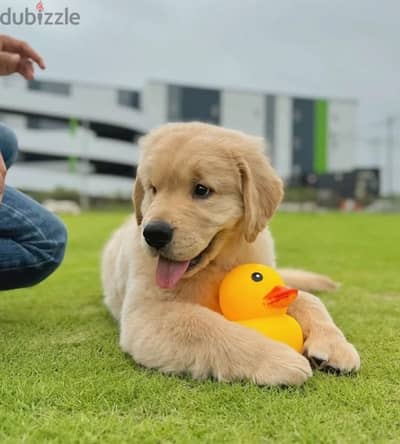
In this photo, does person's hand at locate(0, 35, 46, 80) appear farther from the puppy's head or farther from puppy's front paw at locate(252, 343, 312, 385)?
puppy's front paw at locate(252, 343, 312, 385)

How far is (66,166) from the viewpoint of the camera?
4344 centimetres

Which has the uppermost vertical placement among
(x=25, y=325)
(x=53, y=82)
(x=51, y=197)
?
(x=53, y=82)

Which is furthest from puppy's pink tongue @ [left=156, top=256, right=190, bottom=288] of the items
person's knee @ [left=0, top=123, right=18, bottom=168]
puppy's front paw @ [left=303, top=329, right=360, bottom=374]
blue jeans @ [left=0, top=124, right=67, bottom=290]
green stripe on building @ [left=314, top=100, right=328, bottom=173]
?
green stripe on building @ [left=314, top=100, right=328, bottom=173]

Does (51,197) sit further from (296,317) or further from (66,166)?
(296,317)

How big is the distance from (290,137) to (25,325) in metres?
60.1

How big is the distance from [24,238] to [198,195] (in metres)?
1.22

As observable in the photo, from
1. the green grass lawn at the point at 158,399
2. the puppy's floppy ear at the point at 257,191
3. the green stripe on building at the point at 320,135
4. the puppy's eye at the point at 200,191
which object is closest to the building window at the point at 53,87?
the green stripe on building at the point at 320,135

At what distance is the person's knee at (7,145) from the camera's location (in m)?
3.39

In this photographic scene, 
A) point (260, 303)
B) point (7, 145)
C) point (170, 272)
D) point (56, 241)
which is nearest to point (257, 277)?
point (260, 303)

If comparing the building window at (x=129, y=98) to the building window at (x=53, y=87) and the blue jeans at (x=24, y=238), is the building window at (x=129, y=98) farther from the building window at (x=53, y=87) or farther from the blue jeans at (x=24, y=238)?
the blue jeans at (x=24, y=238)

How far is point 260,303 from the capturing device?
2.52m

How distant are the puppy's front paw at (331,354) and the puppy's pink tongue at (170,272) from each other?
0.62 metres

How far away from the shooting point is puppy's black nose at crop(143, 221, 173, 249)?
7.82 feet

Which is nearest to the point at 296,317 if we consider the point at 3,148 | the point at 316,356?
the point at 316,356
